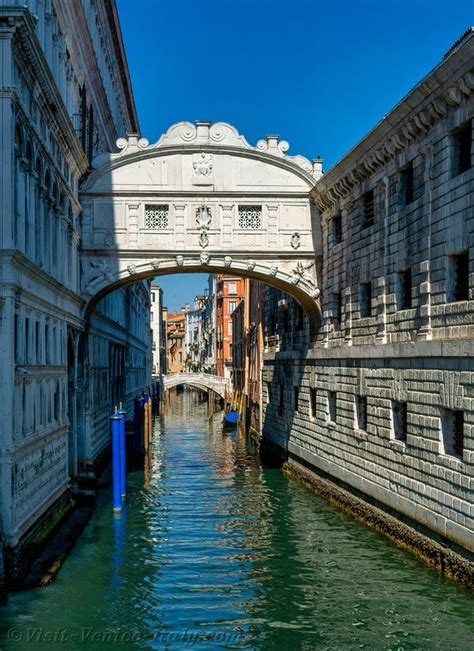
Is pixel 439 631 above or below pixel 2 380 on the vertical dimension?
below

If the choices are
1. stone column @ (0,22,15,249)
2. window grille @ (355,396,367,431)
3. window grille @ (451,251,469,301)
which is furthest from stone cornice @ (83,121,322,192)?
stone column @ (0,22,15,249)

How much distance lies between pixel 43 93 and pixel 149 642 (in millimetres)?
8398

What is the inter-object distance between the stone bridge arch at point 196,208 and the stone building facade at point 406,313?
0.87 m

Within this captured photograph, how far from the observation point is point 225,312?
6806 cm

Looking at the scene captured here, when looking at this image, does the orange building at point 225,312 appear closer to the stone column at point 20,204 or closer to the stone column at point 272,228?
the stone column at point 272,228

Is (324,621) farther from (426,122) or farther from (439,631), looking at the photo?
(426,122)

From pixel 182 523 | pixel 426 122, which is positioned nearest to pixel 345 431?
pixel 182 523

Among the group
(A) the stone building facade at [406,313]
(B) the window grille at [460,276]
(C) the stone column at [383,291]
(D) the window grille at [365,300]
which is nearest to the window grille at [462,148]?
(A) the stone building facade at [406,313]

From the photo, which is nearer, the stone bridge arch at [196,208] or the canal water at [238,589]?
the canal water at [238,589]

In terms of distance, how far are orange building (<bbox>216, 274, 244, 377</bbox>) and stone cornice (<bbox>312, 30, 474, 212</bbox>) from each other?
4762 cm

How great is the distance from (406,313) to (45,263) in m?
6.21

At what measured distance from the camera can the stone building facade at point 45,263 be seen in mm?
10734

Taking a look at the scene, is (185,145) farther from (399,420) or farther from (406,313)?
(399,420)

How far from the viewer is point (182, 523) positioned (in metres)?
16.3
